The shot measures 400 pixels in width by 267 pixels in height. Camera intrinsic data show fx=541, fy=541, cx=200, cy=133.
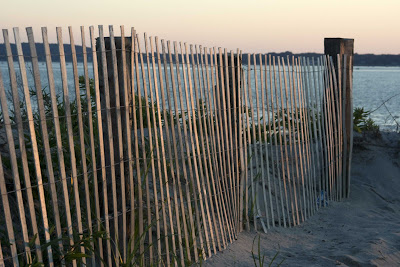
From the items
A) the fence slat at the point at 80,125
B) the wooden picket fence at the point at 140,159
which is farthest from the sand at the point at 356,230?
the fence slat at the point at 80,125

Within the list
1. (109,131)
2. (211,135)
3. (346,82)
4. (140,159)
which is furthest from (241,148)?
(346,82)

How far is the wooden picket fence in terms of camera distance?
10.3ft

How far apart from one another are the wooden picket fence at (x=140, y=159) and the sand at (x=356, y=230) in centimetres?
16

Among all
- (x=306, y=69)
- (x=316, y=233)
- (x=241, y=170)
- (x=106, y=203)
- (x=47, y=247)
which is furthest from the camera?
(x=306, y=69)

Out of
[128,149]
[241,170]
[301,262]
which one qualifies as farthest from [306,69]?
[128,149]

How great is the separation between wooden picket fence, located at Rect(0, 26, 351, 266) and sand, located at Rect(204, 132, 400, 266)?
159 mm

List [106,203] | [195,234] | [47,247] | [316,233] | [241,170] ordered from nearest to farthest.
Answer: [47,247] → [106,203] → [195,234] → [241,170] → [316,233]

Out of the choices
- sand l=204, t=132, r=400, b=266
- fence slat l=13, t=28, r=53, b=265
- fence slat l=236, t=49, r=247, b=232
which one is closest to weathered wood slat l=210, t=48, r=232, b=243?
fence slat l=236, t=49, r=247, b=232

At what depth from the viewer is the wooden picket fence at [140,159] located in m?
3.15

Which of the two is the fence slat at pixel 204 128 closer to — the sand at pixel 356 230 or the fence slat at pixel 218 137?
the fence slat at pixel 218 137

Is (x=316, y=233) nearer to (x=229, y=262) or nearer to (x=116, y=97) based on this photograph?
(x=229, y=262)

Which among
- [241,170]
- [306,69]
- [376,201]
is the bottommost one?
[376,201]

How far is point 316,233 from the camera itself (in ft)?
17.9

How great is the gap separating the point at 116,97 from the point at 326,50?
145 inches
